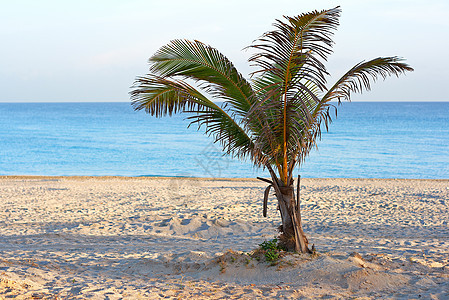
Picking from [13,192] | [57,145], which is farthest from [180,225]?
[57,145]

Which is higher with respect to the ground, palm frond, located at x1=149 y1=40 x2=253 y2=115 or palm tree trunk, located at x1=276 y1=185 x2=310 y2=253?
palm frond, located at x1=149 y1=40 x2=253 y2=115

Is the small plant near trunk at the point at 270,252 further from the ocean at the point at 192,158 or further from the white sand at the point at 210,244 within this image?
the ocean at the point at 192,158

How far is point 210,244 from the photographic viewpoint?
28.8ft

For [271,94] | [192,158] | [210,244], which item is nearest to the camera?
[271,94]

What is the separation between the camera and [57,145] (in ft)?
142

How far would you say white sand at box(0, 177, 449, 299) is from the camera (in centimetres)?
580

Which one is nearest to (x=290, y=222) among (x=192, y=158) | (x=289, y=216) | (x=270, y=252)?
(x=289, y=216)

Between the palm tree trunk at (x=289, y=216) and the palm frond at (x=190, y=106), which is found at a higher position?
the palm frond at (x=190, y=106)

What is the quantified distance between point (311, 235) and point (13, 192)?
11081 mm

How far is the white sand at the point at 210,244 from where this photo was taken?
5805 mm

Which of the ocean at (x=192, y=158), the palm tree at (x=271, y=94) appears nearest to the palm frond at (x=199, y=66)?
the palm tree at (x=271, y=94)

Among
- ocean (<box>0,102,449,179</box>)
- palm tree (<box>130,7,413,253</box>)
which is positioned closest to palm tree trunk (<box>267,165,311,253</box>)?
palm tree (<box>130,7,413,253</box>)

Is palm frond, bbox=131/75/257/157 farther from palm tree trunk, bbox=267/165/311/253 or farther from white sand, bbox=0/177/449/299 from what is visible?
white sand, bbox=0/177/449/299

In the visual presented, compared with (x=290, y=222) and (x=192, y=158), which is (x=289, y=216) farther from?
(x=192, y=158)
